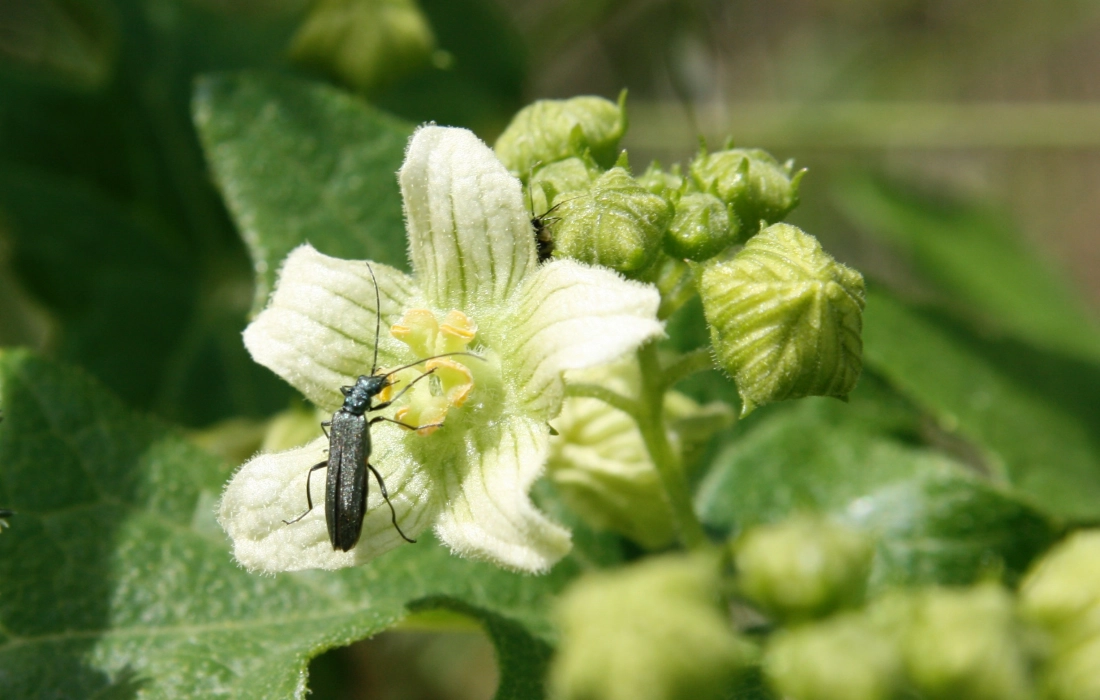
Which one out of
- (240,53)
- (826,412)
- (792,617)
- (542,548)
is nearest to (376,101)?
(240,53)

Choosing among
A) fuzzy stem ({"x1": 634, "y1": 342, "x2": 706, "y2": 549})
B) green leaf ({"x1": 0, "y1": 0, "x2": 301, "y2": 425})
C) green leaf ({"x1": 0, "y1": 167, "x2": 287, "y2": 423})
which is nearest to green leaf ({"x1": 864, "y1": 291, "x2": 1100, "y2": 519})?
fuzzy stem ({"x1": 634, "y1": 342, "x2": 706, "y2": 549})

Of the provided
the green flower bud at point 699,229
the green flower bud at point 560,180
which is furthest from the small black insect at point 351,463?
the green flower bud at point 699,229

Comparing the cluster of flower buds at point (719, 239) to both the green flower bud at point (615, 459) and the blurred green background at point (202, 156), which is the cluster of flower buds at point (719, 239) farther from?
the blurred green background at point (202, 156)

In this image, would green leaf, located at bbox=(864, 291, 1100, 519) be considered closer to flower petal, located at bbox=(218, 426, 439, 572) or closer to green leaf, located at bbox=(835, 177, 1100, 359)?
green leaf, located at bbox=(835, 177, 1100, 359)

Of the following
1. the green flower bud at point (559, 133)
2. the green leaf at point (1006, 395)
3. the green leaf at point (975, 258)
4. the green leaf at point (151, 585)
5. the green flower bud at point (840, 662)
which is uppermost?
the green flower bud at point (559, 133)

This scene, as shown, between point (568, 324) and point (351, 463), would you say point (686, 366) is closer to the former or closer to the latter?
point (568, 324)

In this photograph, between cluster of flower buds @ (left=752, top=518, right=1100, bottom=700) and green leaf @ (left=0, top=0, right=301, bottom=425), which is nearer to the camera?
cluster of flower buds @ (left=752, top=518, right=1100, bottom=700)

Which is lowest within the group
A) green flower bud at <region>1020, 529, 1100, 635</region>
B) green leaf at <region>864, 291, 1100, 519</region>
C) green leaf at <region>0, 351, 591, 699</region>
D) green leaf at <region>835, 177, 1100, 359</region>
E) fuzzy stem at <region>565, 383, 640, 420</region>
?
green leaf at <region>835, 177, 1100, 359</region>
